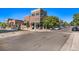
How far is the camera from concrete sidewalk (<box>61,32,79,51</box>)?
13.9 ft

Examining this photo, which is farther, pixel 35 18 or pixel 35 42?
pixel 35 18

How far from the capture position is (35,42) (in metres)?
4.37

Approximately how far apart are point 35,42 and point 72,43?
64 centimetres

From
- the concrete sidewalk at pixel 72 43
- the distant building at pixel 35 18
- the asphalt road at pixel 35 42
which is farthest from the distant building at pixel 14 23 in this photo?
the concrete sidewalk at pixel 72 43

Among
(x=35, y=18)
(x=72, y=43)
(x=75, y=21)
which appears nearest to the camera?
(x=72, y=43)

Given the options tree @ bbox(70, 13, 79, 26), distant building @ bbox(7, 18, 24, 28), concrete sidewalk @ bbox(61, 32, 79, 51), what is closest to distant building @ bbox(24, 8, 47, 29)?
distant building @ bbox(7, 18, 24, 28)

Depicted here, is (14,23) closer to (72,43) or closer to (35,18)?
(35,18)

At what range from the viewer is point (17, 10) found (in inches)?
170

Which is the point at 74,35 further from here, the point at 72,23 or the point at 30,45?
the point at 30,45

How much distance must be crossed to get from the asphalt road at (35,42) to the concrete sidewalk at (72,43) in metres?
0.07

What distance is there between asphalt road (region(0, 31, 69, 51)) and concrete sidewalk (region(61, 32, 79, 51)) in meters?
0.07

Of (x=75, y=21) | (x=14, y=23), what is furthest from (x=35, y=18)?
(x=75, y=21)
